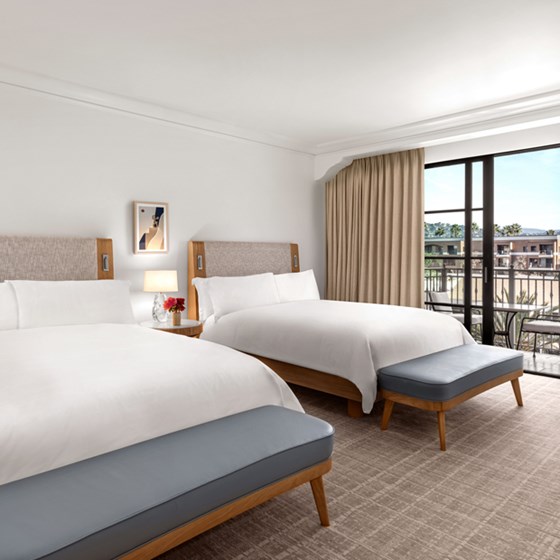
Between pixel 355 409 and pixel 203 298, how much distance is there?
78.4 inches

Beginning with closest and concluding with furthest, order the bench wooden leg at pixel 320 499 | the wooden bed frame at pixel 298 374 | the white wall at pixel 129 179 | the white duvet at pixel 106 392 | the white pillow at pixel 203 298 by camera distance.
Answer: the white duvet at pixel 106 392, the bench wooden leg at pixel 320 499, the wooden bed frame at pixel 298 374, the white wall at pixel 129 179, the white pillow at pixel 203 298

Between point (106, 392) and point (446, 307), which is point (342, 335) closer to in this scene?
point (106, 392)

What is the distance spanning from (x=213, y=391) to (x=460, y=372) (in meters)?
1.69

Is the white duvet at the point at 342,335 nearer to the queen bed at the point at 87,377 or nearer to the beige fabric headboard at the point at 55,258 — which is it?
the queen bed at the point at 87,377

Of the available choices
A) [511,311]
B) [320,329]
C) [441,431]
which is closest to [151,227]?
[320,329]

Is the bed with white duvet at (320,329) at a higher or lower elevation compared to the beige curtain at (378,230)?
lower

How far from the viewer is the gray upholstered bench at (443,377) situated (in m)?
2.92

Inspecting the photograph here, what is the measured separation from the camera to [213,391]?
224 centimetres

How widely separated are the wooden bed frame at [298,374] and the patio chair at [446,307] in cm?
231

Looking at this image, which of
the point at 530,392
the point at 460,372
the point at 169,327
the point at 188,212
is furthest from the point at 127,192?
the point at 530,392

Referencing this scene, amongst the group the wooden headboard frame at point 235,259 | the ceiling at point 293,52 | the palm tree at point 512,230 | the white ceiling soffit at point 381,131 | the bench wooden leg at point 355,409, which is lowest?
the bench wooden leg at point 355,409

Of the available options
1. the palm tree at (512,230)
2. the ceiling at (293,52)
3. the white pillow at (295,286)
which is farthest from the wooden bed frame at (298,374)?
the palm tree at (512,230)

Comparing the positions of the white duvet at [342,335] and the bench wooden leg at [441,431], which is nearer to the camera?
the bench wooden leg at [441,431]

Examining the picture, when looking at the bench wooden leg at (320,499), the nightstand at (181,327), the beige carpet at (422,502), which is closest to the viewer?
the beige carpet at (422,502)
